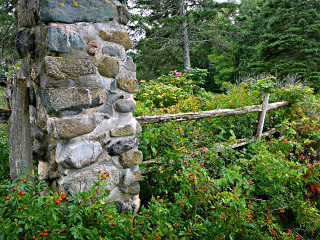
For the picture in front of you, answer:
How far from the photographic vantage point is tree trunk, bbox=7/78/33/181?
159 centimetres

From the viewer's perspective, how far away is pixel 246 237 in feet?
Result: 6.33

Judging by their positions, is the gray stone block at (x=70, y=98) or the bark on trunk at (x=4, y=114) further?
the bark on trunk at (x=4, y=114)

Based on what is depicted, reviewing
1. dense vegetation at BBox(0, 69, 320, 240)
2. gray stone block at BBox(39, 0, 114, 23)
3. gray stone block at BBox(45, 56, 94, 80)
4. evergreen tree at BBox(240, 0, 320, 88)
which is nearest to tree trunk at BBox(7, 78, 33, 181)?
dense vegetation at BBox(0, 69, 320, 240)

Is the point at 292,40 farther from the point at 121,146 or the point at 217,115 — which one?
the point at 121,146

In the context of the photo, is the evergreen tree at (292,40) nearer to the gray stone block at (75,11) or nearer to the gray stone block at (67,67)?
the gray stone block at (75,11)

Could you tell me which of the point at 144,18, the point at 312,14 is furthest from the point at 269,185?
the point at 312,14

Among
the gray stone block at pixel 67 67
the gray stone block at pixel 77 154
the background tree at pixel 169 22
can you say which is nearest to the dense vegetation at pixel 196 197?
the gray stone block at pixel 77 154

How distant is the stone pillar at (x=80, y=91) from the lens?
1438 millimetres

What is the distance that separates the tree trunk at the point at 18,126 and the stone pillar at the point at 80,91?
0.10 meters

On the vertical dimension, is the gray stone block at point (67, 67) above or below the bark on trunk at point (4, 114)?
above

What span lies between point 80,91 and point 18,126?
61 centimetres

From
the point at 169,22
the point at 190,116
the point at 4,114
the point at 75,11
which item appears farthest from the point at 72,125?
the point at 169,22

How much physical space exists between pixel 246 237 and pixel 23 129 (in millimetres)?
2258

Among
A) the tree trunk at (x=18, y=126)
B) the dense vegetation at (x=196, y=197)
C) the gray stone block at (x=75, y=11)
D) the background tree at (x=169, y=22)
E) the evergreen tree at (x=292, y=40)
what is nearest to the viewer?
the dense vegetation at (x=196, y=197)
